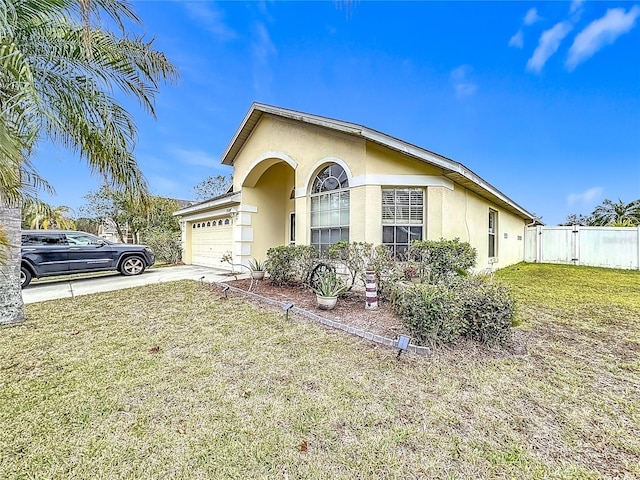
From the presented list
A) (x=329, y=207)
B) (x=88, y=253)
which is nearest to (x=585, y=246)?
(x=329, y=207)

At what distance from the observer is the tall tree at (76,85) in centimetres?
512

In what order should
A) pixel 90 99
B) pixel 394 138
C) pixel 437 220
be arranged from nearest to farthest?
pixel 90 99 < pixel 394 138 < pixel 437 220

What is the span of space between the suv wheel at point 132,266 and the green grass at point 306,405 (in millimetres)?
6983

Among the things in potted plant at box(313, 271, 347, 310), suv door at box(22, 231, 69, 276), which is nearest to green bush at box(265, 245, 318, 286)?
potted plant at box(313, 271, 347, 310)

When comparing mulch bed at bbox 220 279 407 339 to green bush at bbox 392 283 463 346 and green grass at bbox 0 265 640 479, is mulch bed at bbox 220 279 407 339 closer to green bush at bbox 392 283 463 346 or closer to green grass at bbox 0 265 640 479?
green bush at bbox 392 283 463 346

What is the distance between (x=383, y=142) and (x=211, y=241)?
1054 cm

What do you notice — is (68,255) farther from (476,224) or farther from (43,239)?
(476,224)

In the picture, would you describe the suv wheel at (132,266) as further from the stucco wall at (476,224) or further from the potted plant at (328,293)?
the stucco wall at (476,224)

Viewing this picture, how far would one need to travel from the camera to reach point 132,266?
40.2 feet

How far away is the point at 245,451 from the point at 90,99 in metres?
7.14

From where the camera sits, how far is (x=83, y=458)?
239 centimetres

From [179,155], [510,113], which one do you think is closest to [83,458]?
[510,113]

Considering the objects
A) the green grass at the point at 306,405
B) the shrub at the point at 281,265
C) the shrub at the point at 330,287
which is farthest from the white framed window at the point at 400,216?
the green grass at the point at 306,405

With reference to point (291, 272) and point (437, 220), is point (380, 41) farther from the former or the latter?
point (291, 272)
